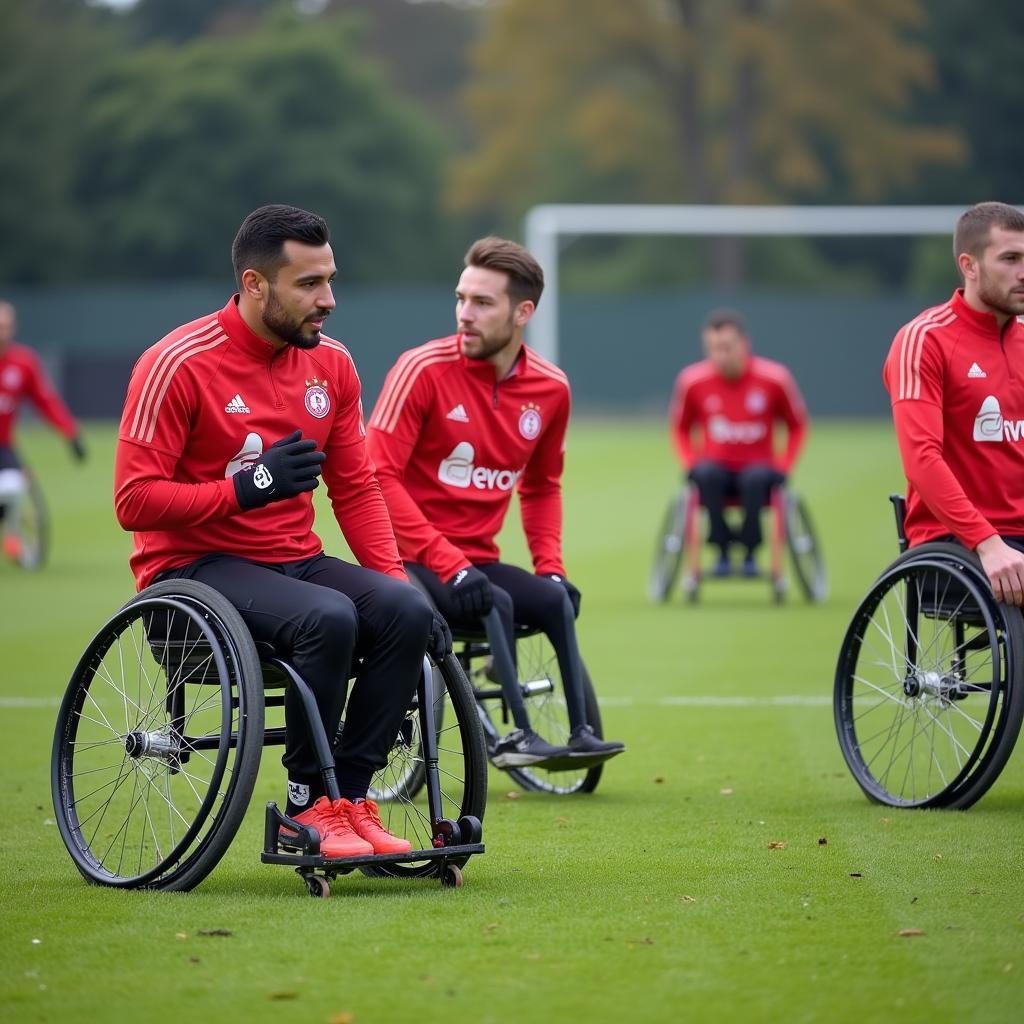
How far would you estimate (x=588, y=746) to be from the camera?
607cm

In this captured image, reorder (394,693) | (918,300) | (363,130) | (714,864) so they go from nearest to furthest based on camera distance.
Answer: (394,693) < (714,864) < (918,300) < (363,130)

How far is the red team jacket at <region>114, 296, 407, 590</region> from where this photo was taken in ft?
15.6

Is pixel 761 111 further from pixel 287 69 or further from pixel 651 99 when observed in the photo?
pixel 287 69

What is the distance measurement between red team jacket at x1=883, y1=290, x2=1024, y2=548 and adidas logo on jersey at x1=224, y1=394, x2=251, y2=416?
2.05 meters

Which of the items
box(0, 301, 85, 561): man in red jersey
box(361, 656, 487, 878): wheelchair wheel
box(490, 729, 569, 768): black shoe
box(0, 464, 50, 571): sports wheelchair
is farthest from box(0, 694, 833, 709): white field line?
box(0, 464, 50, 571): sports wheelchair

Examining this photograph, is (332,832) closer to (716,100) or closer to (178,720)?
(178,720)

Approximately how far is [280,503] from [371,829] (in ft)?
2.91

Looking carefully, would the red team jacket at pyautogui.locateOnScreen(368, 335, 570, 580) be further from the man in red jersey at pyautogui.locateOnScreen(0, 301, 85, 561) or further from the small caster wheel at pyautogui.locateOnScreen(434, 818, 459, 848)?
the man in red jersey at pyautogui.locateOnScreen(0, 301, 85, 561)

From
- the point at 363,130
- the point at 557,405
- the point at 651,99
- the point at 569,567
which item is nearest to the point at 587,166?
the point at 651,99

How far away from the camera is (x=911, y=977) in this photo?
393 centimetres

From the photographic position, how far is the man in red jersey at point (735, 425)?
1292 centimetres

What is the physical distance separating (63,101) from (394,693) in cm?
4534

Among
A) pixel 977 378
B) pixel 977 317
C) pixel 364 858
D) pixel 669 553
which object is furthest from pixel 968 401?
pixel 669 553

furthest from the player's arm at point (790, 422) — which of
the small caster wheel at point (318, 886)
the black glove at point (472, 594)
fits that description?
the small caster wheel at point (318, 886)
